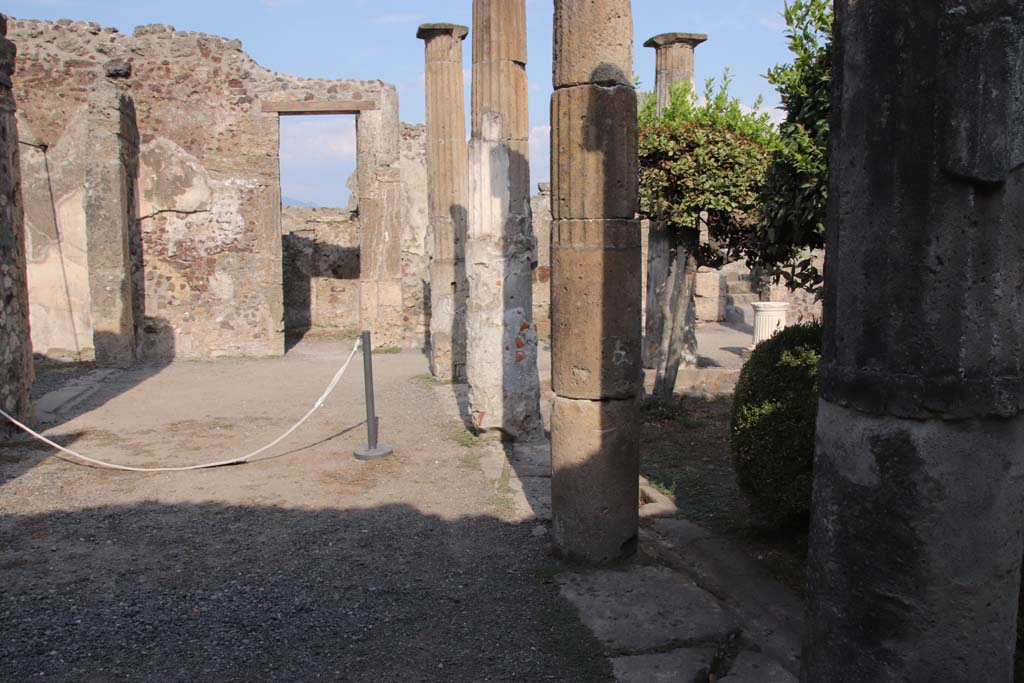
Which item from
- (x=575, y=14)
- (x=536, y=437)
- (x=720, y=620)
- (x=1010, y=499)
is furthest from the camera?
(x=536, y=437)

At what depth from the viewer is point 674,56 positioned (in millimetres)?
11617

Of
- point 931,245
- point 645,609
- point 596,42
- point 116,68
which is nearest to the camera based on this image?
point 931,245

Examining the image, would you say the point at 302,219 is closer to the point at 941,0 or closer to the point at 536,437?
the point at 536,437

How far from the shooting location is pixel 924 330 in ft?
6.57

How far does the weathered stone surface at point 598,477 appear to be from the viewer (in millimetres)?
4336

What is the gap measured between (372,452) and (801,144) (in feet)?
14.0

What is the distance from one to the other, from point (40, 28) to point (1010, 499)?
14934 mm

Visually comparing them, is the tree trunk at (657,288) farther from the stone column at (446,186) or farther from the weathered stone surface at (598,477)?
the weathered stone surface at (598,477)

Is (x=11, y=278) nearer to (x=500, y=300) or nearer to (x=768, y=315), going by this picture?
(x=500, y=300)

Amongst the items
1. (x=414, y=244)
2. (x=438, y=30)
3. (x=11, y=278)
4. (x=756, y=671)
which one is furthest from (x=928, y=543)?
(x=414, y=244)

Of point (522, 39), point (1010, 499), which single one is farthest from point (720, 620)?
point (522, 39)

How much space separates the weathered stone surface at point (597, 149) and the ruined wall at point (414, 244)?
10.6 m

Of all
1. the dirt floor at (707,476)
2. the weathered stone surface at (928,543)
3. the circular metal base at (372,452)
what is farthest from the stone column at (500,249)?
the weathered stone surface at (928,543)

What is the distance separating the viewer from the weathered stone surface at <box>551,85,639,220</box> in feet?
13.9
